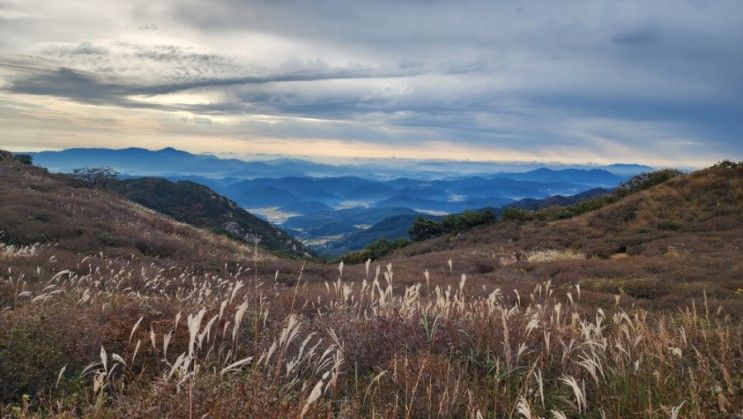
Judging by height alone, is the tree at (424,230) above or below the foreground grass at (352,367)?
below

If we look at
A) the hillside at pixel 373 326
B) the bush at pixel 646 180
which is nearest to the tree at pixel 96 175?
the hillside at pixel 373 326

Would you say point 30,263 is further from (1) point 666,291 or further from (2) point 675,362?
(1) point 666,291

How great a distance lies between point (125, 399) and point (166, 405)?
1.31 ft

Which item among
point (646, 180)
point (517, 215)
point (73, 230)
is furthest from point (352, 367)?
point (646, 180)

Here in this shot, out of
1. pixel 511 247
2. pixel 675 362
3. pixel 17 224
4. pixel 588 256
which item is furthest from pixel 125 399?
pixel 511 247

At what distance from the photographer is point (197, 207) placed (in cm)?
10006

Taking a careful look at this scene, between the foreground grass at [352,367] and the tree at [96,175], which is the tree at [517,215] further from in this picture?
the tree at [96,175]

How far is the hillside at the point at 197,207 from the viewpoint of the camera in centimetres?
8600

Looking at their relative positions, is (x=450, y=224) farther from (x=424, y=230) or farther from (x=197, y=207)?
(x=197, y=207)

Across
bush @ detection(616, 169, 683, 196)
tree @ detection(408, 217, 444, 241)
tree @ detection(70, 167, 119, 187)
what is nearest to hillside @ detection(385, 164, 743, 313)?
bush @ detection(616, 169, 683, 196)

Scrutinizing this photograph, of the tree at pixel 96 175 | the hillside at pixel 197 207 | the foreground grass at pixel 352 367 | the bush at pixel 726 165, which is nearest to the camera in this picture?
the foreground grass at pixel 352 367

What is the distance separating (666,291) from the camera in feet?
41.9

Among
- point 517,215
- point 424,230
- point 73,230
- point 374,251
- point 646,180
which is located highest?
point 646,180

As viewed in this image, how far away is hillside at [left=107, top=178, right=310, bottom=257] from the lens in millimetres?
86000
